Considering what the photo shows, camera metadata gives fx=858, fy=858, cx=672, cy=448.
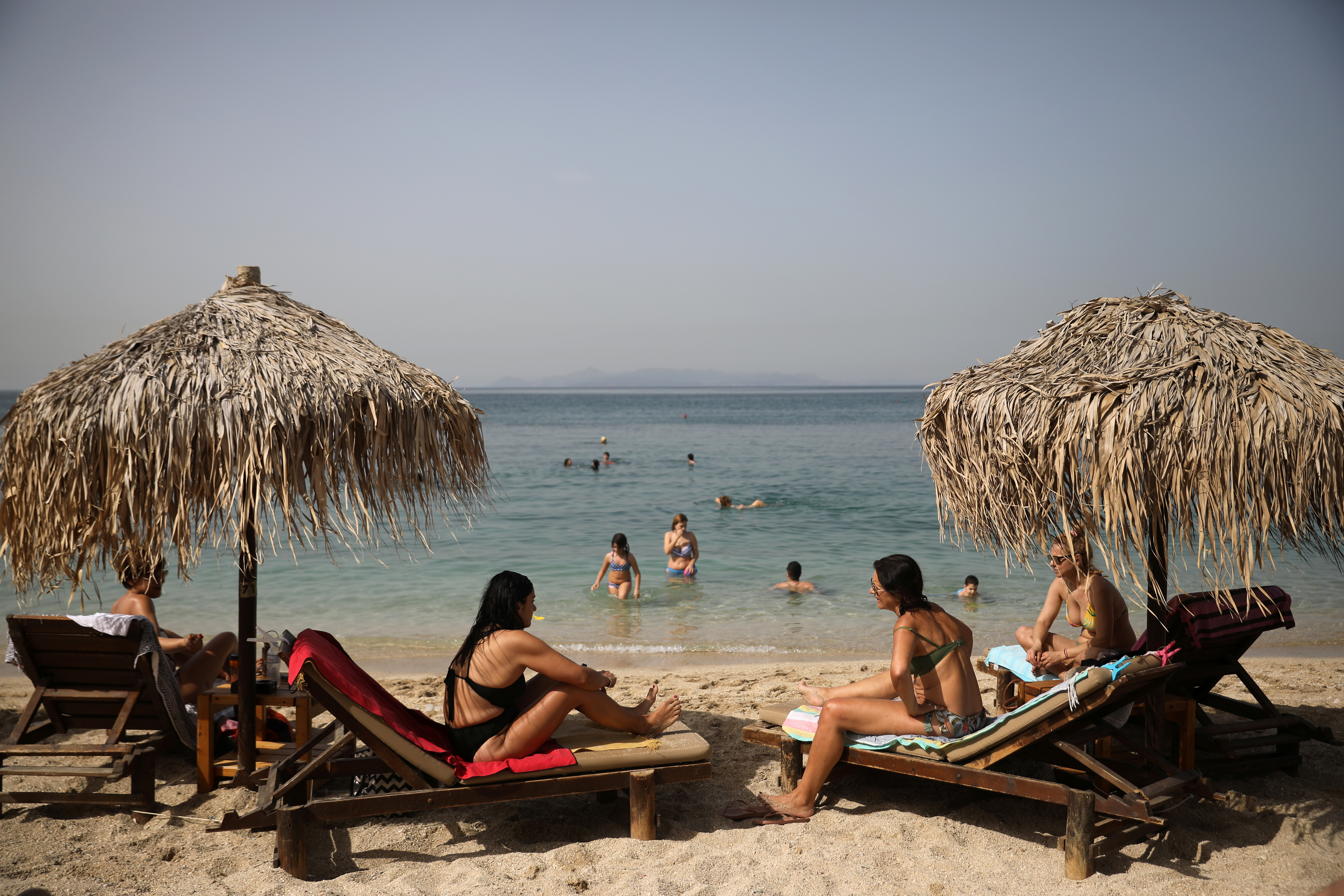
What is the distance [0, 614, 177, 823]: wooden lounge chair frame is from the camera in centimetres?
372

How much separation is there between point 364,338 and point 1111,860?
4.02 metres

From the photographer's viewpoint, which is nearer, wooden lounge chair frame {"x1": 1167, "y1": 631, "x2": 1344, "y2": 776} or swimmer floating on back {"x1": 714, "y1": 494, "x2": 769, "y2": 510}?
wooden lounge chair frame {"x1": 1167, "y1": 631, "x2": 1344, "y2": 776}

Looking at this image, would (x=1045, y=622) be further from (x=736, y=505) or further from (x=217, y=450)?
(x=736, y=505)

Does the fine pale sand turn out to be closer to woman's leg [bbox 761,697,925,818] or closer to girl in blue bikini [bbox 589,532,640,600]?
woman's leg [bbox 761,697,925,818]

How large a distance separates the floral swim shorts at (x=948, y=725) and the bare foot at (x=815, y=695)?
605mm

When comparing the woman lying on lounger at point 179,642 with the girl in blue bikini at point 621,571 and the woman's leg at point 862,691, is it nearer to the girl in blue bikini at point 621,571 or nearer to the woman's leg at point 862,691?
the woman's leg at point 862,691

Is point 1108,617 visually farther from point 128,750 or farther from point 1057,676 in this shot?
point 128,750

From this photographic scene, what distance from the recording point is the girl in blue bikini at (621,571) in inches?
389

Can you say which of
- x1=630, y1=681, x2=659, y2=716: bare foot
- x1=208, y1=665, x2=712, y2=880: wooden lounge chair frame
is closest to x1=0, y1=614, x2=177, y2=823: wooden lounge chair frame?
x1=208, y1=665, x2=712, y2=880: wooden lounge chair frame

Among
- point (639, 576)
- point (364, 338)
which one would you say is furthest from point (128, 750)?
point (639, 576)

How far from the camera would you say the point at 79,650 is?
387cm

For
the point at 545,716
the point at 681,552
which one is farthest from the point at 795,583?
the point at 545,716

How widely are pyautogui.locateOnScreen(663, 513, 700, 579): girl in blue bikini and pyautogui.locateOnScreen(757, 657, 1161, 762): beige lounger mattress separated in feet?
23.8

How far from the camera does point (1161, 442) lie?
3367mm
